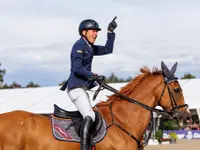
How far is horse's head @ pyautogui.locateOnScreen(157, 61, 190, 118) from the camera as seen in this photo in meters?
8.01

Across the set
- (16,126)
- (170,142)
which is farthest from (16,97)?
(16,126)

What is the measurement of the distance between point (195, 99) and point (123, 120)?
2215cm

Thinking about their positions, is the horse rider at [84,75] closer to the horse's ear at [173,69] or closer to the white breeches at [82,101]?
the white breeches at [82,101]

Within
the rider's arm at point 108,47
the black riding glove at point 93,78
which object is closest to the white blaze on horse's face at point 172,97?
the black riding glove at point 93,78

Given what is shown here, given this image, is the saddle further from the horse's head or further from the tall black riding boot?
the horse's head

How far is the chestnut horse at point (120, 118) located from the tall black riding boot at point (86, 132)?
202 millimetres

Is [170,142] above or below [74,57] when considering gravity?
below

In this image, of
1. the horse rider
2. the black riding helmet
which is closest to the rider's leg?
the horse rider

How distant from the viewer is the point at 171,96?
800 cm

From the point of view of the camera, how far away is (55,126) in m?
7.74

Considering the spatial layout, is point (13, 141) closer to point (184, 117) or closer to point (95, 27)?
point (95, 27)

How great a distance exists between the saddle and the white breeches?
8.9 inches

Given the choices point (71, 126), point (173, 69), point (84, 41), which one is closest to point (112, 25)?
point (84, 41)

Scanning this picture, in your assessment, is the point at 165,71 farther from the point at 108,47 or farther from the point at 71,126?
the point at 71,126
